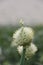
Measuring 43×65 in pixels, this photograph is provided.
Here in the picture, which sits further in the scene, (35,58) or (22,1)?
(22,1)

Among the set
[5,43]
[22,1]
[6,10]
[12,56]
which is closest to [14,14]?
[6,10]

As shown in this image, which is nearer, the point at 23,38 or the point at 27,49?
the point at 23,38

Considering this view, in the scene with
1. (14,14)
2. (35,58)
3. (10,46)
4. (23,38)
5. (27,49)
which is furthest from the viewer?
(14,14)

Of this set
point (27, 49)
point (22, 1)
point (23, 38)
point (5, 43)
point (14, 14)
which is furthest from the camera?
point (22, 1)

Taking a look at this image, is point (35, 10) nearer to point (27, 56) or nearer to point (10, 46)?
point (10, 46)

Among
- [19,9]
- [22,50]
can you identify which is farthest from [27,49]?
[19,9]

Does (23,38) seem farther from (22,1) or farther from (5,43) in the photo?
(22,1)

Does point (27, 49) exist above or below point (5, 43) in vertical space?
below

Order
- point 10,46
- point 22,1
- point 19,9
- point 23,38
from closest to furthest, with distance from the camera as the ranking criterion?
point 23,38, point 10,46, point 19,9, point 22,1

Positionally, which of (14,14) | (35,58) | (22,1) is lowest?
(35,58)
